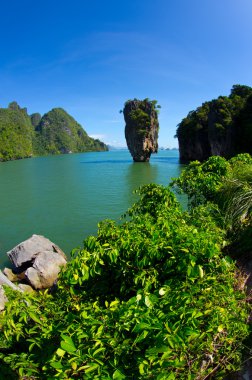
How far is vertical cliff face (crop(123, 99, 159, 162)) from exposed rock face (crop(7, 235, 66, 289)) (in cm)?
5493

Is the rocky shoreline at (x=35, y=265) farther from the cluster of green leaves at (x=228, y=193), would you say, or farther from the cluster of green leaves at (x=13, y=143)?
the cluster of green leaves at (x=13, y=143)

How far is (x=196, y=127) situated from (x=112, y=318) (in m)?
56.1

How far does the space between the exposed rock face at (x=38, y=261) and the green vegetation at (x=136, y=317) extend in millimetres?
6745

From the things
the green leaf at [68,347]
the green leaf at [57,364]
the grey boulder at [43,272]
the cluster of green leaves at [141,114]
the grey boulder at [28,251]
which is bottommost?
the grey boulder at [43,272]

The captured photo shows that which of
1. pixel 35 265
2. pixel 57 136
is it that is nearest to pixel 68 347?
pixel 35 265

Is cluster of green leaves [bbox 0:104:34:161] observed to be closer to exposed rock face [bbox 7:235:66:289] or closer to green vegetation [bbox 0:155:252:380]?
exposed rock face [bbox 7:235:66:289]

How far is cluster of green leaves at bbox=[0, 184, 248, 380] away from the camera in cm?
188

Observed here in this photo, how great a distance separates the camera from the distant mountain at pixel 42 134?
366 feet

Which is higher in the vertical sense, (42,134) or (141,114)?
(42,134)

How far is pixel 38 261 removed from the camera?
32.9 ft

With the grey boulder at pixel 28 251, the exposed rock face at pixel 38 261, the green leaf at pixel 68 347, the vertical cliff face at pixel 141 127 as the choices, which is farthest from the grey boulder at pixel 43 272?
the vertical cliff face at pixel 141 127

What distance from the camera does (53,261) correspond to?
1023cm

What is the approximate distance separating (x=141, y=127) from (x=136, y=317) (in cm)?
6535

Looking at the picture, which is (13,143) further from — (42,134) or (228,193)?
(228,193)
